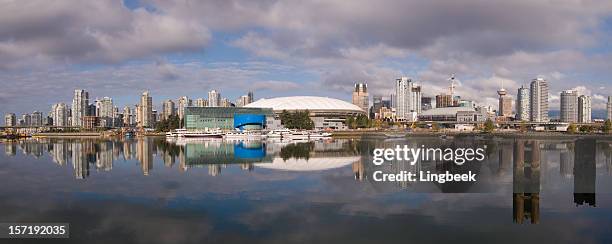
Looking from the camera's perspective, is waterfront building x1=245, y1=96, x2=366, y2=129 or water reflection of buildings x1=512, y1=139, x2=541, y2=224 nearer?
water reflection of buildings x1=512, y1=139, x2=541, y2=224

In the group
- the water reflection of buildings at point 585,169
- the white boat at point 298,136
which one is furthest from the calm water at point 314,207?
the white boat at point 298,136

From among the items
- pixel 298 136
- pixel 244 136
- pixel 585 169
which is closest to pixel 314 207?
pixel 585 169

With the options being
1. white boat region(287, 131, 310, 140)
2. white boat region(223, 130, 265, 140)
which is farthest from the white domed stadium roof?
white boat region(287, 131, 310, 140)

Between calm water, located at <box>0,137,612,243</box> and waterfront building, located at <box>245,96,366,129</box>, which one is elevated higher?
waterfront building, located at <box>245,96,366,129</box>

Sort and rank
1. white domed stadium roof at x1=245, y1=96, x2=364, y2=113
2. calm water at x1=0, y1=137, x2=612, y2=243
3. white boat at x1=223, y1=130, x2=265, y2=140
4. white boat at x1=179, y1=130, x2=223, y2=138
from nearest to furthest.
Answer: calm water at x1=0, y1=137, x2=612, y2=243 → white boat at x1=223, y1=130, x2=265, y2=140 → white boat at x1=179, y1=130, x2=223, y2=138 → white domed stadium roof at x1=245, y1=96, x2=364, y2=113

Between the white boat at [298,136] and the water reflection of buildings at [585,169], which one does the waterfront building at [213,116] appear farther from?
the water reflection of buildings at [585,169]

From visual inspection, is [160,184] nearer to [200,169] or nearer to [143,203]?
[143,203]

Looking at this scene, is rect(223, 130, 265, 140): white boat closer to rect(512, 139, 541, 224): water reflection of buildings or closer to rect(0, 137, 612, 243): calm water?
rect(0, 137, 612, 243): calm water

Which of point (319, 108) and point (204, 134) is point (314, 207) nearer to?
point (204, 134)

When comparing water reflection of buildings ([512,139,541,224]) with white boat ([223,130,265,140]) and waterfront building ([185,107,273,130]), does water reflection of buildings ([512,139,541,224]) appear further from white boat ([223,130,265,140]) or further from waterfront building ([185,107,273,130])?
waterfront building ([185,107,273,130])

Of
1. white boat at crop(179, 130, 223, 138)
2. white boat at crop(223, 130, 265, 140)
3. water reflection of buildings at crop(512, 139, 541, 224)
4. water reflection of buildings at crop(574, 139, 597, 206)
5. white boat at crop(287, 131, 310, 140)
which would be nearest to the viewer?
water reflection of buildings at crop(512, 139, 541, 224)

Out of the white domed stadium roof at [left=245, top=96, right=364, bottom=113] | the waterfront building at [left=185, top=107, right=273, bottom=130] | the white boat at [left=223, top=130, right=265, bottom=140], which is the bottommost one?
the white boat at [left=223, top=130, right=265, bottom=140]

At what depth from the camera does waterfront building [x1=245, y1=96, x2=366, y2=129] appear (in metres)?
142

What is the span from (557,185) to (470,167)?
19.0 feet
